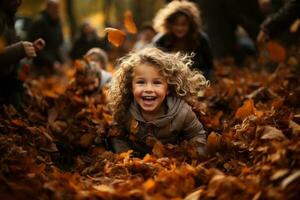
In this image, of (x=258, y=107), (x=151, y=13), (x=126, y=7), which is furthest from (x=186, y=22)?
(x=126, y=7)

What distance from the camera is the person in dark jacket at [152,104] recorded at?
479cm

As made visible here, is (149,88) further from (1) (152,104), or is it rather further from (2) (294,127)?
(2) (294,127)

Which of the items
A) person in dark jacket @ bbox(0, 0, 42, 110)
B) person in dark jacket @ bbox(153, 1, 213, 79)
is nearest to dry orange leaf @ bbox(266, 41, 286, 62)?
person in dark jacket @ bbox(153, 1, 213, 79)

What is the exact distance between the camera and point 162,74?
4898 millimetres

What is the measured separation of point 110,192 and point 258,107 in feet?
8.70

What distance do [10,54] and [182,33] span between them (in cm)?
270

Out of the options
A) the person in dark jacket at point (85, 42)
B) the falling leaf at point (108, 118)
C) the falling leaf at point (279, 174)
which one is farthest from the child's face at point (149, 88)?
the person in dark jacket at point (85, 42)

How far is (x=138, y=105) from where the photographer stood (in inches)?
196

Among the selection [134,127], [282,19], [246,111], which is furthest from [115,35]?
[282,19]

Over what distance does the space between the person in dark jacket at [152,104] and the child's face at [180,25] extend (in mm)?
2010

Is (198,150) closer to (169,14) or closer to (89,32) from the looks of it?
(169,14)

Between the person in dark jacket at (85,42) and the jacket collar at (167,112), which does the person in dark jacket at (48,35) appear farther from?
the jacket collar at (167,112)

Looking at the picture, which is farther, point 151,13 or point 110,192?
point 151,13

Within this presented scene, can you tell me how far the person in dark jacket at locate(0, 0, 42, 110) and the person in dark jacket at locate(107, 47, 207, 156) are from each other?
3.57 feet
